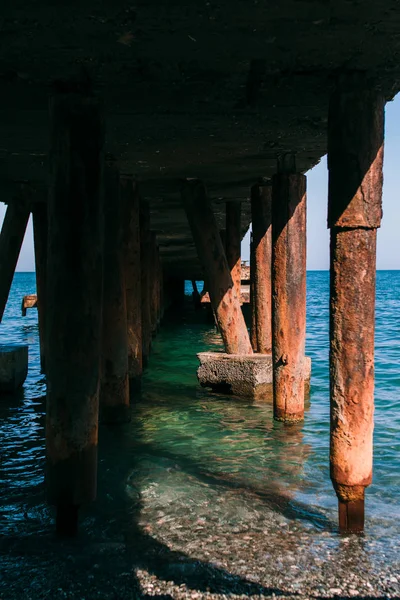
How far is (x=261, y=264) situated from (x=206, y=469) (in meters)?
3.54

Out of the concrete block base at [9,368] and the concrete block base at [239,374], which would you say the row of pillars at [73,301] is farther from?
the concrete block base at [9,368]

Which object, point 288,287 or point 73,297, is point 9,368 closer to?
point 288,287

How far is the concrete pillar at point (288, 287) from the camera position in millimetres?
6766

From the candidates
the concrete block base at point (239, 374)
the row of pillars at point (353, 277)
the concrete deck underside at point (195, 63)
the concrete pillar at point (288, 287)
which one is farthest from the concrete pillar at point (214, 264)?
the row of pillars at point (353, 277)

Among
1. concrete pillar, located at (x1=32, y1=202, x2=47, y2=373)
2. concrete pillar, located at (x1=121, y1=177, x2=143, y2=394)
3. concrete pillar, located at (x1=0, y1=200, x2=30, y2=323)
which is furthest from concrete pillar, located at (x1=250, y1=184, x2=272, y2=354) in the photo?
concrete pillar, located at (x1=32, y1=202, x2=47, y2=373)

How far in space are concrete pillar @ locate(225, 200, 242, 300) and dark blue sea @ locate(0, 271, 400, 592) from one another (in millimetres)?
2360

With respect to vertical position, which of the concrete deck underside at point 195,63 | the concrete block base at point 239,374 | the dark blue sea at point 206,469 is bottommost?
the dark blue sea at point 206,469

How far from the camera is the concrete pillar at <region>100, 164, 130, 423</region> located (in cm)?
690

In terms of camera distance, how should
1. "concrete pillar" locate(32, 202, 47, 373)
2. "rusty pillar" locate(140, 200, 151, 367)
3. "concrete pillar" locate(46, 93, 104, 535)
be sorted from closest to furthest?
"concrete pillar" locate(46, 93, 104, 535) < "concrete pillar" locate(32, 202, 47, 373) < "rusty pillar" locate(140, 200, 151, 367)

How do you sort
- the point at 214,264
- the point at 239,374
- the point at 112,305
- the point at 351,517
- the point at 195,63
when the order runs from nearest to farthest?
the point at 195,63, the point at 351,517, the point at 112,305, the point at 214,264, the point at 239,374

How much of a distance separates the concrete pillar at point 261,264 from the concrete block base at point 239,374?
15.6 inches

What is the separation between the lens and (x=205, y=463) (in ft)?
19.3

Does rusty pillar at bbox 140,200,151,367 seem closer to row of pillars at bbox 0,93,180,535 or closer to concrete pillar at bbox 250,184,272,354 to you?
concrete pillar at bbox 250,184,272,354

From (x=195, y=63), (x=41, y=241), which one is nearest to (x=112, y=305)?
(x=195, y=63)
